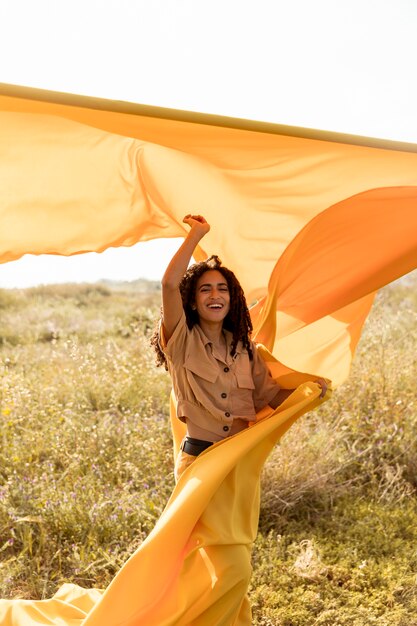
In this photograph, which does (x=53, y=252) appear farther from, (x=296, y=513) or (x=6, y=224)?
(x=296, y=513)

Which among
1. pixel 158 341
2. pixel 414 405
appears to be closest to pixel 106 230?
pixel 158 341

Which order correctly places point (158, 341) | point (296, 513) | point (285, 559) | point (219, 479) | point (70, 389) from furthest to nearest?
point (70, 389) < point (296, 513) < point (285, 559) < point (158, 341) < point (219, 479)

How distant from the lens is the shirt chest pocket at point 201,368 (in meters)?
3.19

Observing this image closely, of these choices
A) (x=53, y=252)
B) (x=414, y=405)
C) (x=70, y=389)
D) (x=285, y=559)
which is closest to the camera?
(x=53, y=252)

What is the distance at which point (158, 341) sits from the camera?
3279mm

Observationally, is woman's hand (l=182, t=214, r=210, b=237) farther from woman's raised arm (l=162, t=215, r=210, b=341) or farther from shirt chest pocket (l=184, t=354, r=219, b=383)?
shirt chest pocket (l=184, t=354, r=219, b=383)

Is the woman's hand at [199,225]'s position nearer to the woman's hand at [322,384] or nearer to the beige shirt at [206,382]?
the beige shirt at [206,382]

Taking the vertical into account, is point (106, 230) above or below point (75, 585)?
above

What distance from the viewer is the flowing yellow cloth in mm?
2928

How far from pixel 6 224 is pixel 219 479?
1.56m

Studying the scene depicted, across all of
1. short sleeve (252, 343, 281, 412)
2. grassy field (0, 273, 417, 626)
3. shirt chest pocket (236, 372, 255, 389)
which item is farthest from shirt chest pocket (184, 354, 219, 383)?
grassy field (0, 273, 417, 626)

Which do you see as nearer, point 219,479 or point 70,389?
point 219,479

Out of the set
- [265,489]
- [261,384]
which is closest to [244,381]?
[261,384]

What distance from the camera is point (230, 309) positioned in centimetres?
340
